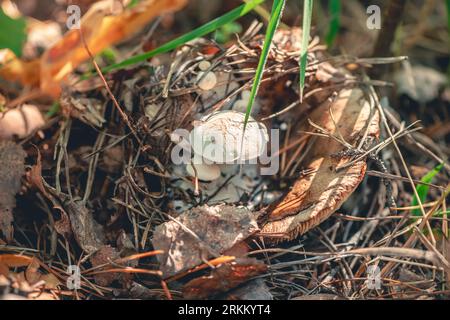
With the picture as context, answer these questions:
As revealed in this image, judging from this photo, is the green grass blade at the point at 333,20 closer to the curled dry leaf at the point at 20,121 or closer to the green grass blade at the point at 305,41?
the green grass blade at the point at 305,41

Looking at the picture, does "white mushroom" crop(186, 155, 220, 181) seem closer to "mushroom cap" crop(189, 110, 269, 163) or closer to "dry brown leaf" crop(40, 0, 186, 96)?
"mushroom cap" crop(189, 110, 269, 163)

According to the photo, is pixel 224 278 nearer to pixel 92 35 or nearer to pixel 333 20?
pixel 92 35

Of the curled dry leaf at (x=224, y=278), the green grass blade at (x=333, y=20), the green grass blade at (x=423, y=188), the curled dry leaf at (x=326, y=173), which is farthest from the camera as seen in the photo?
the green grass blade at (x=333, y=20)

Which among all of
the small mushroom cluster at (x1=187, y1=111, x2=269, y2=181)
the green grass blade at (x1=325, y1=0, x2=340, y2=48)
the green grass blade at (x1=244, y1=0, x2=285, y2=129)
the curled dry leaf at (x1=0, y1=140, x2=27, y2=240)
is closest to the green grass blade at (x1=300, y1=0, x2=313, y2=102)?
the green grass blade at (x1=244, y1=0, x2=285, y2=129)

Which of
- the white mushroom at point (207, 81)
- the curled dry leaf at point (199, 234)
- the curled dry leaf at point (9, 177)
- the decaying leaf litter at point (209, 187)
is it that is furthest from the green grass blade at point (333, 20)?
the curled dry leaf at point (9, 177)

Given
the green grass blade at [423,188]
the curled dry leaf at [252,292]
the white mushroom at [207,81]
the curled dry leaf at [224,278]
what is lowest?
the curled dry leaf at [252,292]
